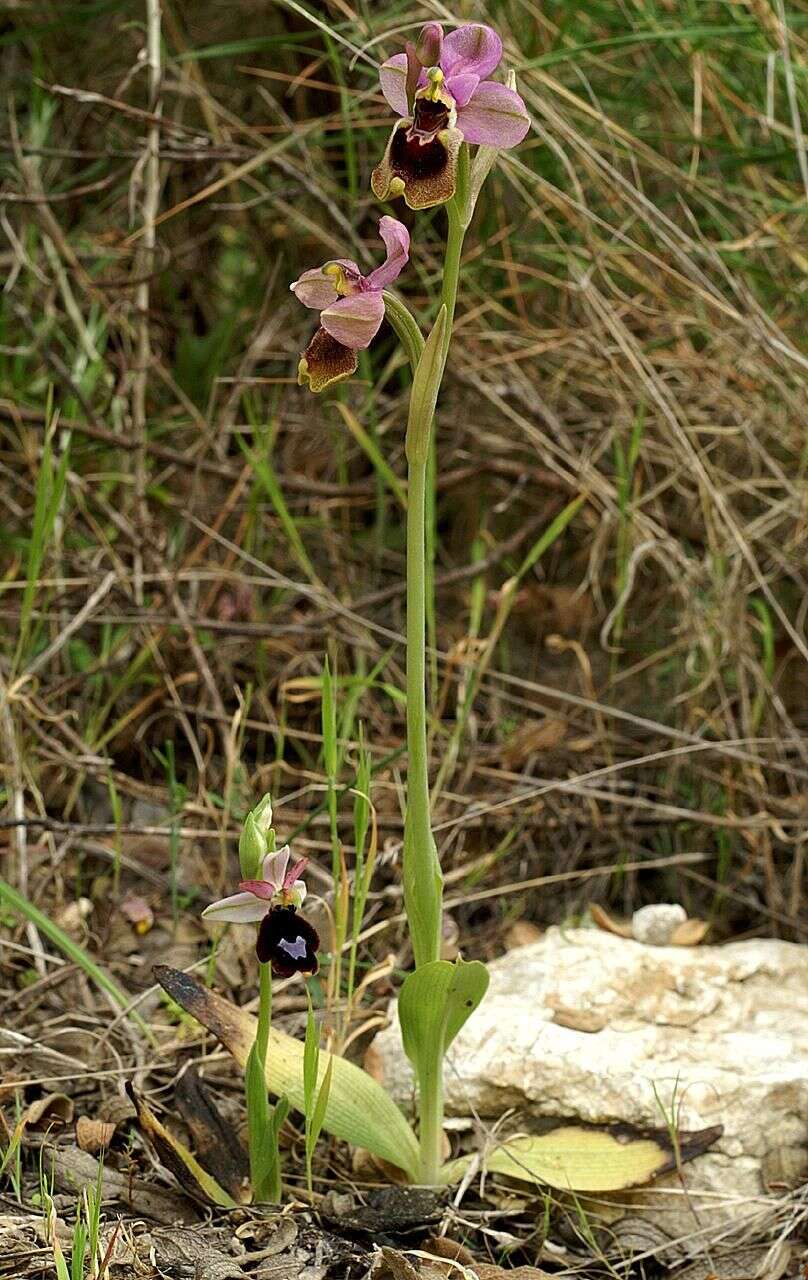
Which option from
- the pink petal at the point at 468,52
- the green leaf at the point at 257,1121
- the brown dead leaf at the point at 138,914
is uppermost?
the pink petal at the point at 468,52

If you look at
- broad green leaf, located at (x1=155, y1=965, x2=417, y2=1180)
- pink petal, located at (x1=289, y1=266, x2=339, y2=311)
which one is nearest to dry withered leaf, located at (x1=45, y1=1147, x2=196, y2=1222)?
broad green leaf, located at (x1=155, y1=965, x2=417, y2=1180)

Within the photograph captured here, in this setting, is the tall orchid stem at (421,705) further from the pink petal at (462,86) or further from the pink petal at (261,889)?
the pink petal at (261,889)

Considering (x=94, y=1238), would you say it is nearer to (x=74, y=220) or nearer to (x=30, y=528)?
(x=30, y=528)

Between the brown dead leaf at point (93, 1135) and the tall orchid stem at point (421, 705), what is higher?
the tall orchid stem at point (421, 705)

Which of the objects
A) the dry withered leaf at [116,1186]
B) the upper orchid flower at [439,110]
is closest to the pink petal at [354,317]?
the upper orchid flower at [439,110]

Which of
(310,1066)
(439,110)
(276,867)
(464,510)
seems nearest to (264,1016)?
(310,1066)

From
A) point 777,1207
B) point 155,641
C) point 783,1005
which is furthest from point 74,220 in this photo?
point 777,1207
